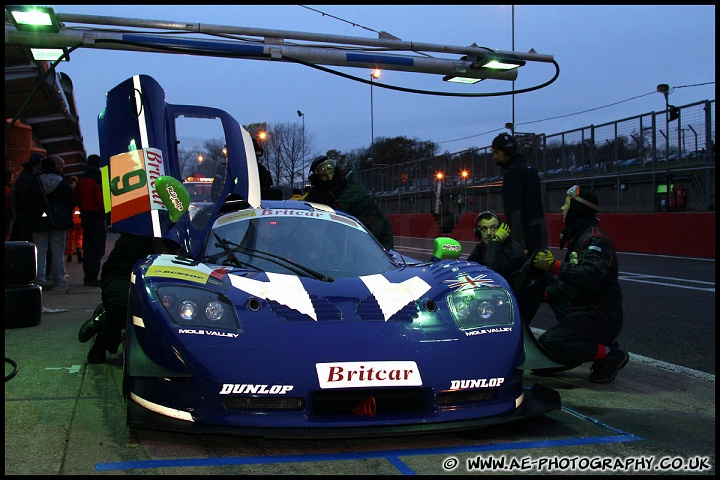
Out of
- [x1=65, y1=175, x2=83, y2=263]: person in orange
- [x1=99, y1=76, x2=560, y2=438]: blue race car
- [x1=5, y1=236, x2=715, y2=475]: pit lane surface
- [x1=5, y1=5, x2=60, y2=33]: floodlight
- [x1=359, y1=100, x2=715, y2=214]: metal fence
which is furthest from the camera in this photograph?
[x1=359, y1=100, x2=715, y2=214]: metal fence

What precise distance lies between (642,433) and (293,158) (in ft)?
165

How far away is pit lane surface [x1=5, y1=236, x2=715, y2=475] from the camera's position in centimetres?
299

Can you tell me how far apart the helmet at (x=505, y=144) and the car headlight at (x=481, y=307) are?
240 centimetres

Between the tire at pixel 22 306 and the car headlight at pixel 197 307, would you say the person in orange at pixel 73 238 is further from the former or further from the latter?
the car headlight at pixel 197 307

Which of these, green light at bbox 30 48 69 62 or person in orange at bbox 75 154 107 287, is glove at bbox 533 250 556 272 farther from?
green light at bbox 30 48 69 62

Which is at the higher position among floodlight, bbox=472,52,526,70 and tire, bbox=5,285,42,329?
floodlight, bbox=472,52,526,70

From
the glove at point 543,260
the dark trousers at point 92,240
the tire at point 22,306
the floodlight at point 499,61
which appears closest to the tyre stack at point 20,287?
the tire at point 22,306

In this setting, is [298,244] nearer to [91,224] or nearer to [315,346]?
[315,346]

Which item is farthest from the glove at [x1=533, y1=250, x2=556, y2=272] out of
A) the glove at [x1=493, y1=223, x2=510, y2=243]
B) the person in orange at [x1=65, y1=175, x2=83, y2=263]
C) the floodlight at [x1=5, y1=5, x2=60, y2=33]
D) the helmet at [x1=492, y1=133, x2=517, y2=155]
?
the person in orange at [x1=65, y1=175, x2=83, y2=263]

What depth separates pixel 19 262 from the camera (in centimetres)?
523

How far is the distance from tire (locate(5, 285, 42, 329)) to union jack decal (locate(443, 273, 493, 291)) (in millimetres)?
3547

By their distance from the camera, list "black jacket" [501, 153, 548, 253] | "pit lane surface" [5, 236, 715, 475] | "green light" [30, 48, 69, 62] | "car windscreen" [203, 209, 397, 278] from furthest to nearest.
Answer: "green light" [30, 48, 69, 62]
"black jacket" [501, 153, 548, 253]
"car windscreen" [203, 209, 397, 278]
"pit lane surface" [5, 236, 715, 475]

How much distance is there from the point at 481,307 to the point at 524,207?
7.93ft

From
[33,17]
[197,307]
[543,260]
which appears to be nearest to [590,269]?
[543,260]
